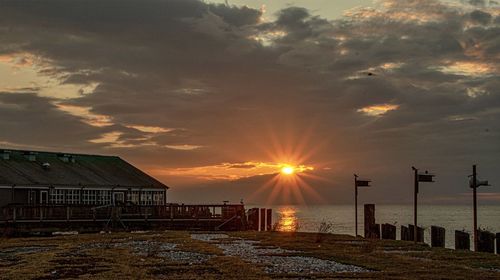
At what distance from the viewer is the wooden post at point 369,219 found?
158 feet

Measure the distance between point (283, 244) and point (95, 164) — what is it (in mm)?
42611

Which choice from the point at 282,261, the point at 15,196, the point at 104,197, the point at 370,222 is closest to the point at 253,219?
the point at 370,222

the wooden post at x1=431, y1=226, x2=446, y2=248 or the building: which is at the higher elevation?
the building

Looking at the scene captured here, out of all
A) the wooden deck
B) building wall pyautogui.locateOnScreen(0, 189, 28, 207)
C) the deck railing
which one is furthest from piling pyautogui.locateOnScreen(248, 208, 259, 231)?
building wall pyautogui.locateOnScreen(0, 189, 28, 207)

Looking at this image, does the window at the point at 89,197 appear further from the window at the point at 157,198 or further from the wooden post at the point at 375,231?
the wooden post at the point at 375,231

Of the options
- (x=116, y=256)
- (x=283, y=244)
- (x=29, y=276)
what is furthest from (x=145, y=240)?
(x=29, y=276)

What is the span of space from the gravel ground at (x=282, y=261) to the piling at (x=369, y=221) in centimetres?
1486

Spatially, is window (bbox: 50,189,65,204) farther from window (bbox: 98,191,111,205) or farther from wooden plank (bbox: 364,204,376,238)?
wooden plank (bbox: 364,204,376,238)

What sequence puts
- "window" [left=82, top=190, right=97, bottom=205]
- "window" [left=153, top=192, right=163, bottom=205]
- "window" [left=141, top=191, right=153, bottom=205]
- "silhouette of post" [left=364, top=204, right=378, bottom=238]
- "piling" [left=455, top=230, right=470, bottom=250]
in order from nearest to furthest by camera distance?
1. "piling" [left=455, top=230, right=470, bottom=250]
2. "silhouette of post" [left=364, top=204, right=378, bottom=238]
3. "window" [left=82, top=190, right=97, bottom=205]
4. "window" [left=141, top=191, right=153, bottom=205]
5. "window" [left=153, top=192, right=163, bottom=205]

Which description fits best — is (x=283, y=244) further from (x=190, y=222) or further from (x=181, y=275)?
(x=190, y=222)

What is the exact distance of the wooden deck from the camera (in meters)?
53.2

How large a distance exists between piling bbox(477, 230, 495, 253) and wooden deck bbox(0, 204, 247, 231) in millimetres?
25969

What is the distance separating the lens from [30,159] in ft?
222

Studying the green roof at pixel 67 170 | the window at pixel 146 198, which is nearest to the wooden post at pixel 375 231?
the green roof at pixel 67 170
